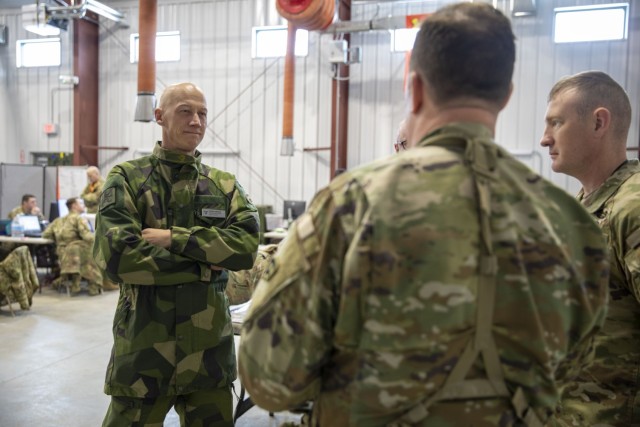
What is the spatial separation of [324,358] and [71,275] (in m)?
7.59

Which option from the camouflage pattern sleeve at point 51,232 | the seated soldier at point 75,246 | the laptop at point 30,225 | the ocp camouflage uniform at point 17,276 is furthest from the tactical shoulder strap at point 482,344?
the laptop at point 30,225

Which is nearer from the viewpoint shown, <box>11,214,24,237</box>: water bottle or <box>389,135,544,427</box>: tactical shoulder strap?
<box>389,135,544,427</box>: tactical shoulder strap

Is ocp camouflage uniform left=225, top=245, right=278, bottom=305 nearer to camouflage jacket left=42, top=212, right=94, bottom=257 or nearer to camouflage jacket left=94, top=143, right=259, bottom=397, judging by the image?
camouflage jacket left=94, top=143, right=259, bottom=397

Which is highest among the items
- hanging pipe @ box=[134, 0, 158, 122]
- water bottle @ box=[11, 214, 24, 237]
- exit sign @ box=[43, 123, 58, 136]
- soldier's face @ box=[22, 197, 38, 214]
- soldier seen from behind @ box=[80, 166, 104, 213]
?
hanging pipe @ box=[134, 0, 158, 122]

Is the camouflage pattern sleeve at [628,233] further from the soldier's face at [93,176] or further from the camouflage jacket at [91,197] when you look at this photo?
the soldier's face at [93,176]

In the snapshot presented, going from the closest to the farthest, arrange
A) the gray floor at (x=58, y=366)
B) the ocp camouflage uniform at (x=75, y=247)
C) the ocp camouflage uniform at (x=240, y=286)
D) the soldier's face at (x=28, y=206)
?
the gray floor at (x=58, y=366), the ocp camouflage uniform at (x=240, y=286), the ocp camouflage uniform at (x=75, y=247), the soldier's face at (x=28, y=206)

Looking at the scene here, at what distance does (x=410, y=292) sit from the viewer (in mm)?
880

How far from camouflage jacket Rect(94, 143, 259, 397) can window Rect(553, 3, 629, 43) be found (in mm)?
8499

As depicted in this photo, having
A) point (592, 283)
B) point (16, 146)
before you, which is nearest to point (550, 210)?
point (592, 283)

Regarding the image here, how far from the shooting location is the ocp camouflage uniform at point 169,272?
1981 millimetres

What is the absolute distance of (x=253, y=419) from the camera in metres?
3.52

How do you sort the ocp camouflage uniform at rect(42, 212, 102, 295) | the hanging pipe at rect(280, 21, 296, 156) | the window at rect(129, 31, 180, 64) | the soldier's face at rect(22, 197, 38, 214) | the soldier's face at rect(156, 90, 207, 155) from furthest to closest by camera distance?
the window at rect(129, 31, 180, 64) → the hanging pipe at rect(280, 21, 296, 156) → the soldier's face at rect(22, 197, 38, 214) → the ocp camouflage uniform at rect(42, 212, 102, 295) → the soldier's face at rect(156, 90, 207, 155)

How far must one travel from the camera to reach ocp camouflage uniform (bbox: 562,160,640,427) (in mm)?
1469

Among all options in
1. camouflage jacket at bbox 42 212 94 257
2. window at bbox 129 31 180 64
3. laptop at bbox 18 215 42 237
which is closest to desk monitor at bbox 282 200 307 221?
camouflage jacket at bbox 42 212 94 257
